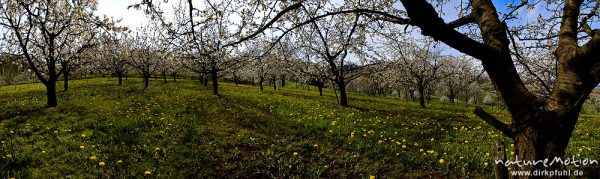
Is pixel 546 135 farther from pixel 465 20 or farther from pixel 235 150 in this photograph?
pixel 235 150

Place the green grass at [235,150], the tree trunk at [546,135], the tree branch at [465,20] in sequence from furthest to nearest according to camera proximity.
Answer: the green grass at [235,150]
the tree branch at [465,20]
the tree trunk at [546,135]

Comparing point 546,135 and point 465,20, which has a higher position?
point 465,20

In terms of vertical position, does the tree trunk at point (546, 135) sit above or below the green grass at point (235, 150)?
above

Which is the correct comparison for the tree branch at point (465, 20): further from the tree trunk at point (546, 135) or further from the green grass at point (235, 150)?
the green grass at point (235, 150)

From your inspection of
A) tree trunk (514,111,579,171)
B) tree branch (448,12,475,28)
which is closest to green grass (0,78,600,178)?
tree branch (448,12,475,28)

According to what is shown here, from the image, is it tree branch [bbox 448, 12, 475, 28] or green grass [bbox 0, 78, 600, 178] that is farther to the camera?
green grass [bbox 0, 78, 600, 178]

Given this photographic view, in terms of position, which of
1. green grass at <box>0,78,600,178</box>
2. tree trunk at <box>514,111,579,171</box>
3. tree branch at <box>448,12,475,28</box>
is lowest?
green grass at <box>0,78,600,178</box>

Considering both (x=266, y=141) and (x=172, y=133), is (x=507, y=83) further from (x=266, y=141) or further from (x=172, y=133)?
(x=172, y=133)

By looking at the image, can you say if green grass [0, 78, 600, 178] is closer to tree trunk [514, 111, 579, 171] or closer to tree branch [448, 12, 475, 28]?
tree branch [448, 12, 475, 28]

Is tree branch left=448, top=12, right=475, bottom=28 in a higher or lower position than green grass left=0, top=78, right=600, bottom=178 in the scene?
higher

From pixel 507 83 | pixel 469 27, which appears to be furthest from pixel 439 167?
pixel 507 83

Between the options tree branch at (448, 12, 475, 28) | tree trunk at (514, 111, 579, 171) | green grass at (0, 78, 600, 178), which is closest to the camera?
tree trunk at (514, 111, 579, 171)

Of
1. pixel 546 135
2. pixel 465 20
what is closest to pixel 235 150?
pixel 465 20

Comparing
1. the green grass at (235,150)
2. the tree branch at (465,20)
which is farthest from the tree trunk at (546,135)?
the green grass at (235,150)
